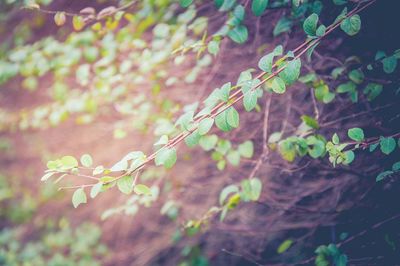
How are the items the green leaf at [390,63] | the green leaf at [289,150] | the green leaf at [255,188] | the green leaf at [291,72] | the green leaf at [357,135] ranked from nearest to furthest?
the green leaf at [291,72]
the green leaf at [357,135]
the green leaf at [390,63]
the green leaf at [289,150]
the green leaf at [255,188]

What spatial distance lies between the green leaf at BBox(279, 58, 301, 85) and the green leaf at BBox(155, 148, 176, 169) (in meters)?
0.34

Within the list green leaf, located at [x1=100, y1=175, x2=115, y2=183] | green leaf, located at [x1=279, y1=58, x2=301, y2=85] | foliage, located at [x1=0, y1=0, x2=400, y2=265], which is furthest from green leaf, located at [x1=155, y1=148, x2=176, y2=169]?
green leaf, located at [x1=279, y1=58, x2=301, y2=85]

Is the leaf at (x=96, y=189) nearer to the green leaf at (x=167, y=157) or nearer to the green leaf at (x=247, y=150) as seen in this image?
the green leaf at (x=167, y=157)

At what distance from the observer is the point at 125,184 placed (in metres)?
0.93

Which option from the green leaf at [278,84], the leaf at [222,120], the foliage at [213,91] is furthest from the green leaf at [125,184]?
the green leaf at [278,84]

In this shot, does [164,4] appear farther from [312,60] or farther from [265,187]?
[265,187]

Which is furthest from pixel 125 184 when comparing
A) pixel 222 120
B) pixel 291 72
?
pixel 291 72

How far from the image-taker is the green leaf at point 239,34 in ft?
4.22

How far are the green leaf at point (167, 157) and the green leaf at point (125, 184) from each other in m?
0.09

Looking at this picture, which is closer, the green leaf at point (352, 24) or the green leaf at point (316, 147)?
the green leaf at point (352, 24)

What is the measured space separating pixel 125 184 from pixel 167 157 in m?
0.13

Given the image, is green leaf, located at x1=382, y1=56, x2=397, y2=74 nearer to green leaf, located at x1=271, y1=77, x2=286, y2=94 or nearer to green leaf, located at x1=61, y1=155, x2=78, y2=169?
green leaf, located at x1=271, y1=77, x2=286, y2=94

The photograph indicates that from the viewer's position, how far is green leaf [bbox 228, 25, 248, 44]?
1287mm

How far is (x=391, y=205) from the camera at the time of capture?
1438 millimetres
